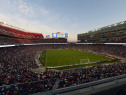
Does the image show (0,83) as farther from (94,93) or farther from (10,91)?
(94,93)

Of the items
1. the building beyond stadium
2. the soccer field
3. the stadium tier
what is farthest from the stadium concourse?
the building beyond stadium

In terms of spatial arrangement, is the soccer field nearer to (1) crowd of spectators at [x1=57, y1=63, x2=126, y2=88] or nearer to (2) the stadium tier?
(1) crowd of spectators at [x1=57, y1=63, x2=126, y2=88]

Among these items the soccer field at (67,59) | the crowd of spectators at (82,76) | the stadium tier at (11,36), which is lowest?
the soccer field at (67,59)

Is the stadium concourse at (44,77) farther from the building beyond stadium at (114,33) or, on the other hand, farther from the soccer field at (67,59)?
the building beyond stadium at (114,33)

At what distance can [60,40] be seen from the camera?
10094cm

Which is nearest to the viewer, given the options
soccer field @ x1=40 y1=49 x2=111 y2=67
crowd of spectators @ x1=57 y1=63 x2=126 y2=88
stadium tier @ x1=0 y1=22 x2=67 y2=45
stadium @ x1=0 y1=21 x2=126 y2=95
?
stadium @ x1=0 y1=21 x2=126 y2=95

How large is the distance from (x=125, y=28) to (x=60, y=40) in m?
69.8

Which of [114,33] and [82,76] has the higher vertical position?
[114,33]

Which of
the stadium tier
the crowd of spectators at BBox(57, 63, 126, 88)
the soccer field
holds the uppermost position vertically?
the stadium tier

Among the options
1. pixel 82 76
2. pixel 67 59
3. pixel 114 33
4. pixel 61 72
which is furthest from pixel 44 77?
pixel 114 33

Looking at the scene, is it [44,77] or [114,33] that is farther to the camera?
[114,33]

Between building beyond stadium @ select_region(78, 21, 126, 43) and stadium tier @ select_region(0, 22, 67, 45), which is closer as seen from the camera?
stadium tier @ select_region(0, 22, 67, 45)

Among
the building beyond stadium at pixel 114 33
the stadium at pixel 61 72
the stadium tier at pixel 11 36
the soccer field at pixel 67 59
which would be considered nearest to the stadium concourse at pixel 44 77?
the stadium at pixel 61 72

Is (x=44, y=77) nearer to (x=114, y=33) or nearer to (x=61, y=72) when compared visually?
(x=61, y=72)
